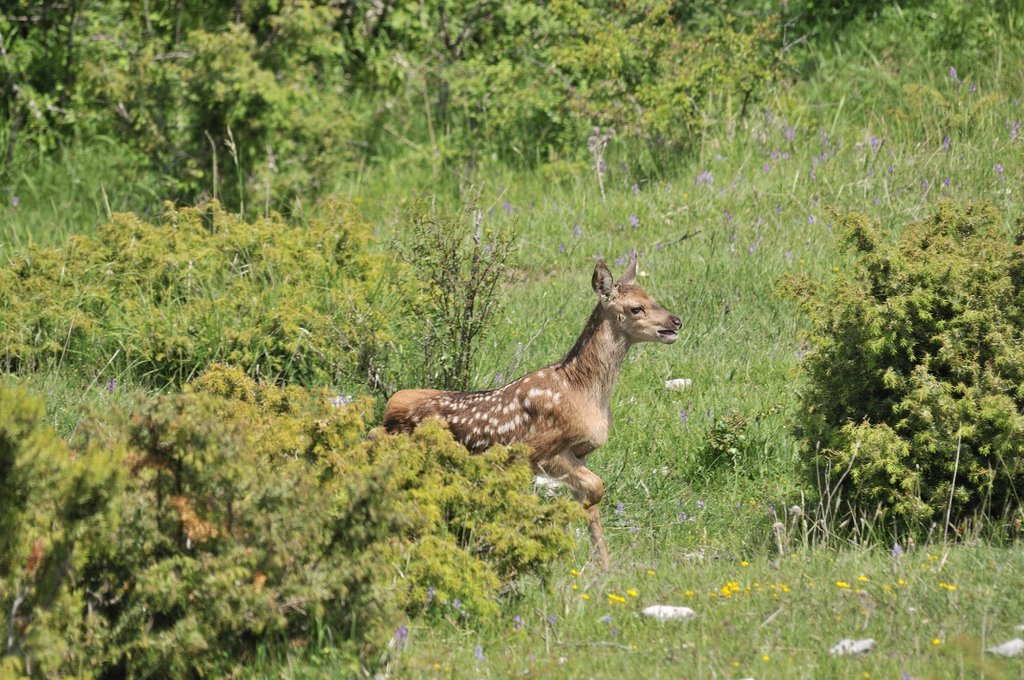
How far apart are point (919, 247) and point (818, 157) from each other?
16.6 ft

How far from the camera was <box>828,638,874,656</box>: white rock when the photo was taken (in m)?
5.46

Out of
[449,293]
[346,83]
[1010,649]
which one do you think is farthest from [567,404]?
[346,83]

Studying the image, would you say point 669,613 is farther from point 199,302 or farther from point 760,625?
point 199,302

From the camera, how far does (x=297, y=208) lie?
41.5 ft

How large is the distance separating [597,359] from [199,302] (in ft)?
10.6

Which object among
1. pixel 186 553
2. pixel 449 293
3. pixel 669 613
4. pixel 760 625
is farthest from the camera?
pixel 449 293

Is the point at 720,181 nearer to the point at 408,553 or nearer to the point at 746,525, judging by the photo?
the point at 746,525

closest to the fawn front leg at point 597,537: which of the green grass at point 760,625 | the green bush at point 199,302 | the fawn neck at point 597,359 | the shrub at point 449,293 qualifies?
the green grass at point 760,625

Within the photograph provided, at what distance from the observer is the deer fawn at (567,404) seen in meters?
7.90

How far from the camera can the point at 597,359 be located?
819cm

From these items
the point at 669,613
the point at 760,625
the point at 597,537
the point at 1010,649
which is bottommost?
the point at 597,537

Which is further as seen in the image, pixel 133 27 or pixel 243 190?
pixel 133 27

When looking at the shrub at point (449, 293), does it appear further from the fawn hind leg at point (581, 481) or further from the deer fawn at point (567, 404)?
the fawn hind leg at point (581, 481)

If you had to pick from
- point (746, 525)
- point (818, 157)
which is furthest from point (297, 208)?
point (746, 525)
